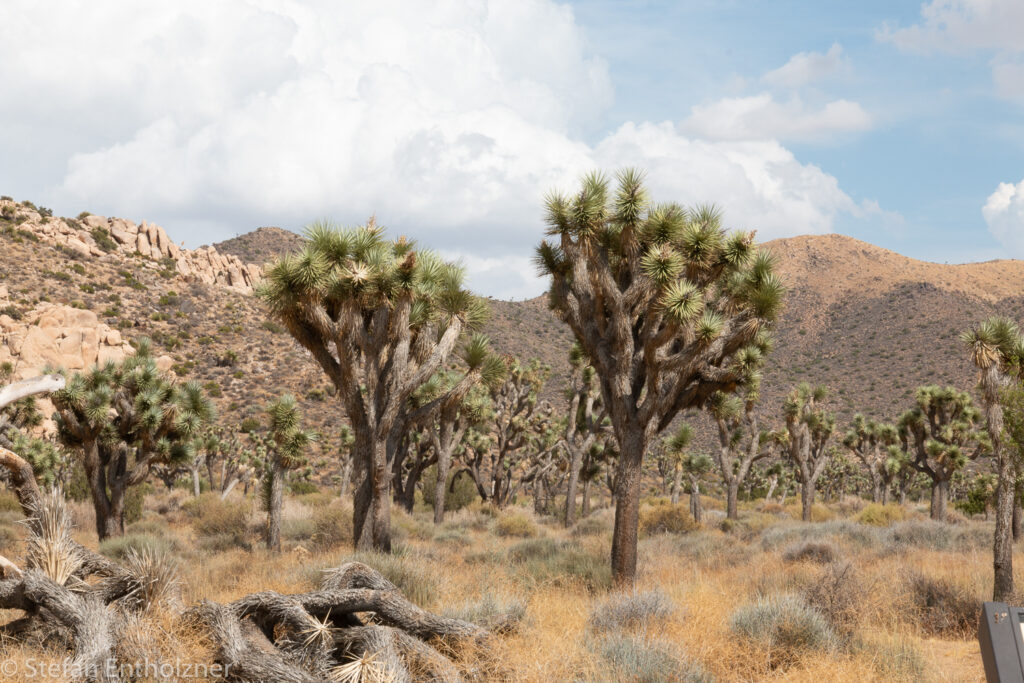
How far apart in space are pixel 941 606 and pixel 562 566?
6.32m

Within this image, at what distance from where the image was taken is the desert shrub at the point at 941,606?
33.2 feet

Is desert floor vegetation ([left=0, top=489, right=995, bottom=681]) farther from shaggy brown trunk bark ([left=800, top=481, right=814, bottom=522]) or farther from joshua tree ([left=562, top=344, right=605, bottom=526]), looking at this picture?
shaggy brown trunk bark ([left=800, top=481, right=814, bottom=522])

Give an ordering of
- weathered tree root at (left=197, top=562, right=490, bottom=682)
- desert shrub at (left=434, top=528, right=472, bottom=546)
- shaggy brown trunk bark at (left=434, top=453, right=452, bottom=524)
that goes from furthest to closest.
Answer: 1. shaggy brown trunk bark at (left=434, top=453, right=452, bottom=524)
2. desert shrub at (left=434, top=528, right=472, bottom=546)
3. weathered tree root at (left=197, top=562, right=490, bottom=682)

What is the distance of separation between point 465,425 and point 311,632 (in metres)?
20.3

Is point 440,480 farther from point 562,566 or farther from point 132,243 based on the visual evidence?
point 132,243

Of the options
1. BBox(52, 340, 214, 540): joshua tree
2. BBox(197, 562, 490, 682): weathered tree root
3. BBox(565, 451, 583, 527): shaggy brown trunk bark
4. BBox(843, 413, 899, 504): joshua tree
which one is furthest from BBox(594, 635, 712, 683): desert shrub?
BBox(843, 413, 899, 504): joshua tree

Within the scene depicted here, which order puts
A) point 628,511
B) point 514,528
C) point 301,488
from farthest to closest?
point 301,488, point 514,528, point 628,511

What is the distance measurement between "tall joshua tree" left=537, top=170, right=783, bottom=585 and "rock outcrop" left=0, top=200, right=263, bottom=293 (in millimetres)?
53083

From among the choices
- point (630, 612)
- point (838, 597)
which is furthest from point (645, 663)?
point (838, 597)

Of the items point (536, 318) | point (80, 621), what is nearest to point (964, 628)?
point (80, 621)

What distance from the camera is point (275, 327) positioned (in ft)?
203

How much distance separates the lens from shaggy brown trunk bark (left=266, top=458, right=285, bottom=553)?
1803 cm

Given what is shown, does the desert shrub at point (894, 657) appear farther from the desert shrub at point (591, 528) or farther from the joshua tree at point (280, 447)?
the joshua tree at point (280, 447)

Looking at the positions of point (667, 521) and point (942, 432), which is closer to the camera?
point (667, 521)
